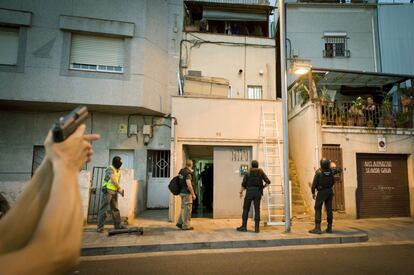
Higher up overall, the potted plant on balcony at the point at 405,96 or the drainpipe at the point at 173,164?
the potted plant on balcony at the point at 405,96

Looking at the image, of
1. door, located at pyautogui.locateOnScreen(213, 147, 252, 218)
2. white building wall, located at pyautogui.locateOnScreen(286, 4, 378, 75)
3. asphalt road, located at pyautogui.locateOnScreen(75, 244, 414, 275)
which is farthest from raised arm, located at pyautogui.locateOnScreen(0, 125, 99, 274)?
white building wall, located at pyautogui.locateOnScreen(286, 4, 378, 75)

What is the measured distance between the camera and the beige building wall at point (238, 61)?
14414 mm

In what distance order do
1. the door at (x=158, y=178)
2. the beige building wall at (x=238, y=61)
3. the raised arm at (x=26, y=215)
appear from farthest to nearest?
the beige building wall at (x=238, y=61)
the door at (x=158, y=178)
the raised arm at (x=26, y=215)

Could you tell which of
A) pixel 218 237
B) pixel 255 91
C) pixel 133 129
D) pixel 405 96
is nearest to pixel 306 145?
pixel 255 91

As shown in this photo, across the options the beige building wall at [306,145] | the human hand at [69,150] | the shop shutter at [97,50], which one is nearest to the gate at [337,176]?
the beige building wall at [306,145]

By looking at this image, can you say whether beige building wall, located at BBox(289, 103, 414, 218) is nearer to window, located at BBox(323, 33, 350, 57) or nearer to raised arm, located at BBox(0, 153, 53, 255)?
window, located at BBox(323, 33, 350, 57)

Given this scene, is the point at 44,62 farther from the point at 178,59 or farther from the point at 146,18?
the point at 178,59

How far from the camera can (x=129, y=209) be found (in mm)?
9453

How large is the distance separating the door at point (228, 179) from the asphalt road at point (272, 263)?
12.5 feet

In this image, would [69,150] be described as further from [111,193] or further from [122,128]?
[122,128]

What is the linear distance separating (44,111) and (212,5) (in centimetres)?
954

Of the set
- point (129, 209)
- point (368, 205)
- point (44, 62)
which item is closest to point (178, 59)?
point (44, 62)

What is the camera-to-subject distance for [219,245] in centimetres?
717

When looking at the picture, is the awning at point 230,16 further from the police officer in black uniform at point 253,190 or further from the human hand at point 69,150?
the human hand at point 69,150
